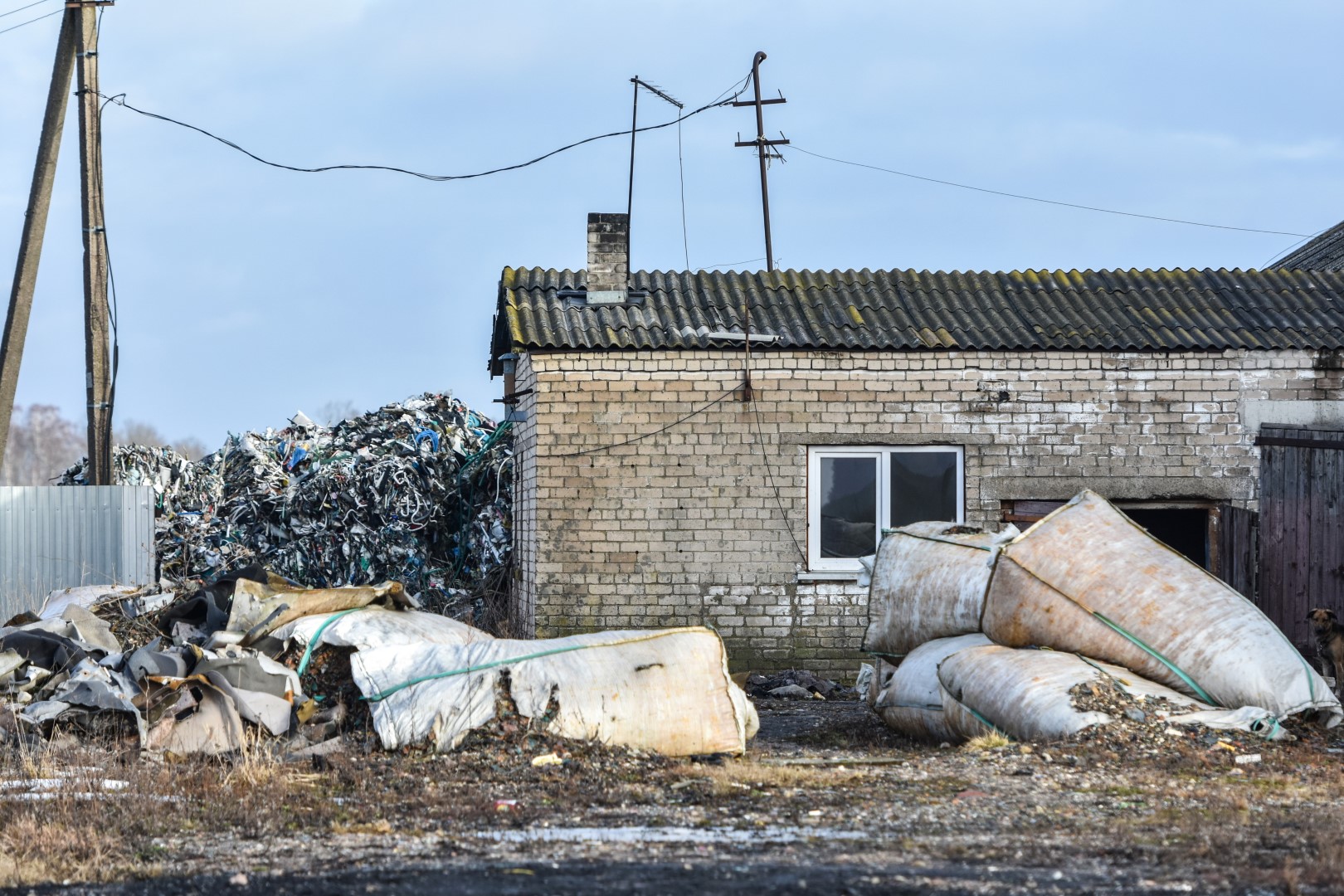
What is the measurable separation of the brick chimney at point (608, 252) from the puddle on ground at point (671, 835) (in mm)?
7206

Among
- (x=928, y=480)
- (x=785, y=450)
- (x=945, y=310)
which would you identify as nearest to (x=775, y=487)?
(x=785, y=450)

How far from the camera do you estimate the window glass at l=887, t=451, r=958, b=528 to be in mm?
11117

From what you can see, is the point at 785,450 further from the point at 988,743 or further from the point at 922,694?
the point at 988,743

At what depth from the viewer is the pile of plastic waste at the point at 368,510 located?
12930 millimetres

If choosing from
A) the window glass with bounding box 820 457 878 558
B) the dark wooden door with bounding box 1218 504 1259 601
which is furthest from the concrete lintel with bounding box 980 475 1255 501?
the window glass with bounding box 820 457 878 558

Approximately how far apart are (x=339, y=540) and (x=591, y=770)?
7.52 m

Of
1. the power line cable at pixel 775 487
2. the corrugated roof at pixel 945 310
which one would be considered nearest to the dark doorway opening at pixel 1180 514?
the corrugated roof at pixel 945 310

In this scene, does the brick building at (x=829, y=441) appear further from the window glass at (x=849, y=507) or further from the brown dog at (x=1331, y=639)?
the brown dog at (x=1331, y=639)

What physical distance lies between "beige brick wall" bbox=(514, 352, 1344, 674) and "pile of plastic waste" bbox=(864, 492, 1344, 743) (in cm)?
244

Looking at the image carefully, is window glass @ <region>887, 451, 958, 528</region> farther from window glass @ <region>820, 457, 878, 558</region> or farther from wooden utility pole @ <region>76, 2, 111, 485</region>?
wooden utility pole @ <region>76, 2, 111, 485</region>

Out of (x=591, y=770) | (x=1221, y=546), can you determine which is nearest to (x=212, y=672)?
(x=591, y=770)

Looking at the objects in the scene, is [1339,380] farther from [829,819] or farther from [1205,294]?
[829,819]

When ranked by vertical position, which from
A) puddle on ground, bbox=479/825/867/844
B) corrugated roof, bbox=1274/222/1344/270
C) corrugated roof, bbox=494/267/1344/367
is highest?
corrugated roof, bbox=1274/222/1344/270

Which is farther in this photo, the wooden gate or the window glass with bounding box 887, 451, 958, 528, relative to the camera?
the window glass with bounding box 887, 451, 958, 528
